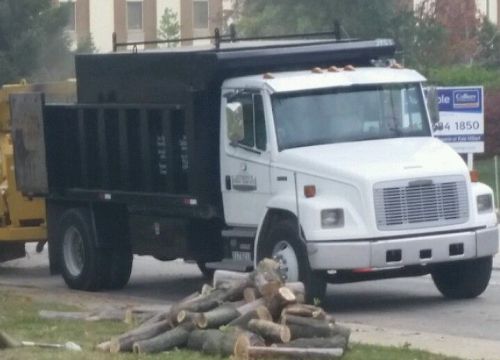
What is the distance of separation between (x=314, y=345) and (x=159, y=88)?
256 inches

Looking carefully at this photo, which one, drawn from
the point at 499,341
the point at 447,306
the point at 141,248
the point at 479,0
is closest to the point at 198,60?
the point at 141,248

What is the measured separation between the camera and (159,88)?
672 inches

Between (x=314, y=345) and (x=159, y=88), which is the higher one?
(x=159, y=88)

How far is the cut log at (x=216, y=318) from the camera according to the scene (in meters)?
11.7

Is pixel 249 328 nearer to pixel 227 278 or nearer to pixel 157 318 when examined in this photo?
pixel 157 318

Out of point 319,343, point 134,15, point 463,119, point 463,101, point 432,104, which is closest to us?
point 319,343

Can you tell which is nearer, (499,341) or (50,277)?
(499,341)

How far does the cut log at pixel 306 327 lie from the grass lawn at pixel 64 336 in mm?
259

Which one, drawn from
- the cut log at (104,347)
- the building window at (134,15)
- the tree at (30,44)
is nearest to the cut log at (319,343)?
the cut log at (104,347)

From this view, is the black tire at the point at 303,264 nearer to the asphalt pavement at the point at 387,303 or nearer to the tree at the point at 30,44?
the asphalt pavement at the point at 387,303

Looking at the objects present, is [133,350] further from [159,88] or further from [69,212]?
[69,212]

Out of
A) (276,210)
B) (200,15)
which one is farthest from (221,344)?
(200,15)

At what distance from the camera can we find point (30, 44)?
42.8m

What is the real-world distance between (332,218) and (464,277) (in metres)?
2.03
